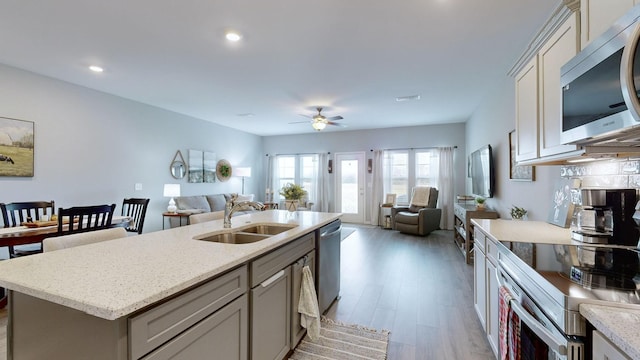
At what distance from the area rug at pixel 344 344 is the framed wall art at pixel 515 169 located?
2134 mm

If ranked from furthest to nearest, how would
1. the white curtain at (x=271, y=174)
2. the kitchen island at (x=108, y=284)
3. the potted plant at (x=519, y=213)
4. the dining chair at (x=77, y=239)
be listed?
the white curtain at (x=271, y=174), the potted plant at (x=519, y=213), the dining chair at (x=77, y=239), the kitchen island at (x=108, y=284)

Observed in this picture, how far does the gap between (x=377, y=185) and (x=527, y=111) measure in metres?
5.47

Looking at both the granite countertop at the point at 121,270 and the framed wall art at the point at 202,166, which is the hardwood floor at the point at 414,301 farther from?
the framed wall art at the point at 202,166

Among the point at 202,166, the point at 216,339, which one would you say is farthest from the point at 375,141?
the point at 216,339

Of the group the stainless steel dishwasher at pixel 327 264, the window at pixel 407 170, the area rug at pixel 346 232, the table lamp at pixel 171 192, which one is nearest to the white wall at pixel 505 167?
the window at pixel 407 170

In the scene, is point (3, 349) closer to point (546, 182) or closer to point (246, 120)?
point (546, 182)

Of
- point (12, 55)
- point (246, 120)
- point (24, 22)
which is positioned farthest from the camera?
point (246, 120)

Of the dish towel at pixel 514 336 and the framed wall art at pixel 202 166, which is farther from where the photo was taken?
the framed wall art at pixel 202 166

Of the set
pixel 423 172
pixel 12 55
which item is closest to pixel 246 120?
pixel 12 55

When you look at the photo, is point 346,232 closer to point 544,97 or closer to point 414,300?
point 414,300

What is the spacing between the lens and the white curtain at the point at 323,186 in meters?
8.05

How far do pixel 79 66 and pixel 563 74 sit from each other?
4804 mm

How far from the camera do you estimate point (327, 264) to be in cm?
262

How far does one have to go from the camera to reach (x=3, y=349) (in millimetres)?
2051
